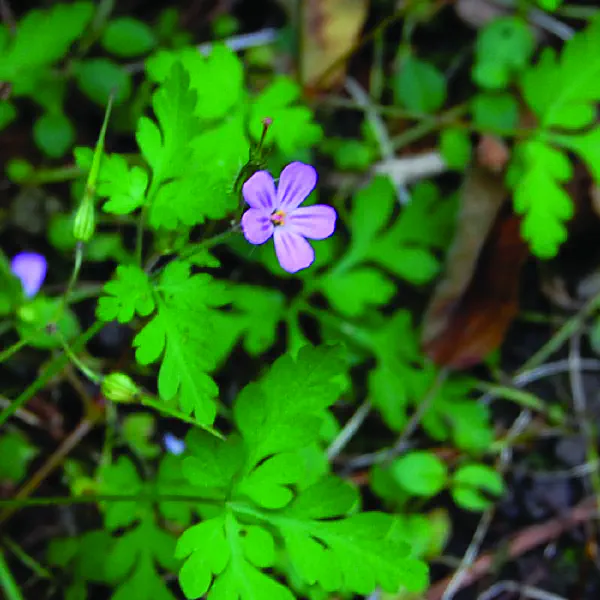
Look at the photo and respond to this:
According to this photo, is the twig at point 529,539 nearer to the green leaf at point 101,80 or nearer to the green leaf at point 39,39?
the green leaf at point 101,80

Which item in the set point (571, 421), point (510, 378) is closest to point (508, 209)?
point (510, 378)

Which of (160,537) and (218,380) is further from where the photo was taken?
(218,380)

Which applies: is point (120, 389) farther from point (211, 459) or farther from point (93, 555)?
point (93, 555)

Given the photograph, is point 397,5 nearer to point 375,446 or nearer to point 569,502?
point 375,446

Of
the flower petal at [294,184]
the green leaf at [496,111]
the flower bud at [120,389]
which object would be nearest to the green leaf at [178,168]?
the flower petal at [294,184]

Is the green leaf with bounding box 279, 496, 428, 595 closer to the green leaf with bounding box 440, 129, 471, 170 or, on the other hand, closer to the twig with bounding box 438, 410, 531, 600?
the twig with bounding box 438, 410, 531, 600

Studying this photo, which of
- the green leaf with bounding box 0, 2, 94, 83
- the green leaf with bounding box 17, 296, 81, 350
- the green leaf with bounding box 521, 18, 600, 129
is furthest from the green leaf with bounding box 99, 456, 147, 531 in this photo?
the green leaf with bounding box 521, 18, 600, 129
